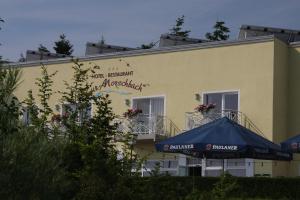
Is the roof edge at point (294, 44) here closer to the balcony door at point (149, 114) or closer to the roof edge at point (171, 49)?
the roof edge at point (171, 49)

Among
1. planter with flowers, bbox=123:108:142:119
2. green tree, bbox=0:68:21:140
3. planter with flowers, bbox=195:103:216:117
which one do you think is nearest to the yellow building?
planter with flowers, bbox=195:103:216:117

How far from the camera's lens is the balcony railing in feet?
95.3

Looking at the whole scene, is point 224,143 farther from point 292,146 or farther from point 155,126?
point 155,126

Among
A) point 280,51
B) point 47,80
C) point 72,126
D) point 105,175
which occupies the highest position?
point 280,51

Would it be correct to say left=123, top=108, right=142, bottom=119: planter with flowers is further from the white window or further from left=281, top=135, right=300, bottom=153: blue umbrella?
left=281, top=135, right=300, bottom=153: blue umbrella

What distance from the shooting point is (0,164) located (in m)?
5.93

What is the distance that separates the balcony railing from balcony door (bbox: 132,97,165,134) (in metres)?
1.46

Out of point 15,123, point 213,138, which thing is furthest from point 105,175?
point 213,138

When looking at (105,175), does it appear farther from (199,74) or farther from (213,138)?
(199,74)

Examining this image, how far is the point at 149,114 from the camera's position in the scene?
3172 centimetres

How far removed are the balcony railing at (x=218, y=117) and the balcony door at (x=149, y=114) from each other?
57.6 inches

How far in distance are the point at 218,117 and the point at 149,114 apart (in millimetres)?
3729

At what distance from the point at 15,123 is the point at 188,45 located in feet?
81.9

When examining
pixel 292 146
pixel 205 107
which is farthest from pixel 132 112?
pixel 292 146
